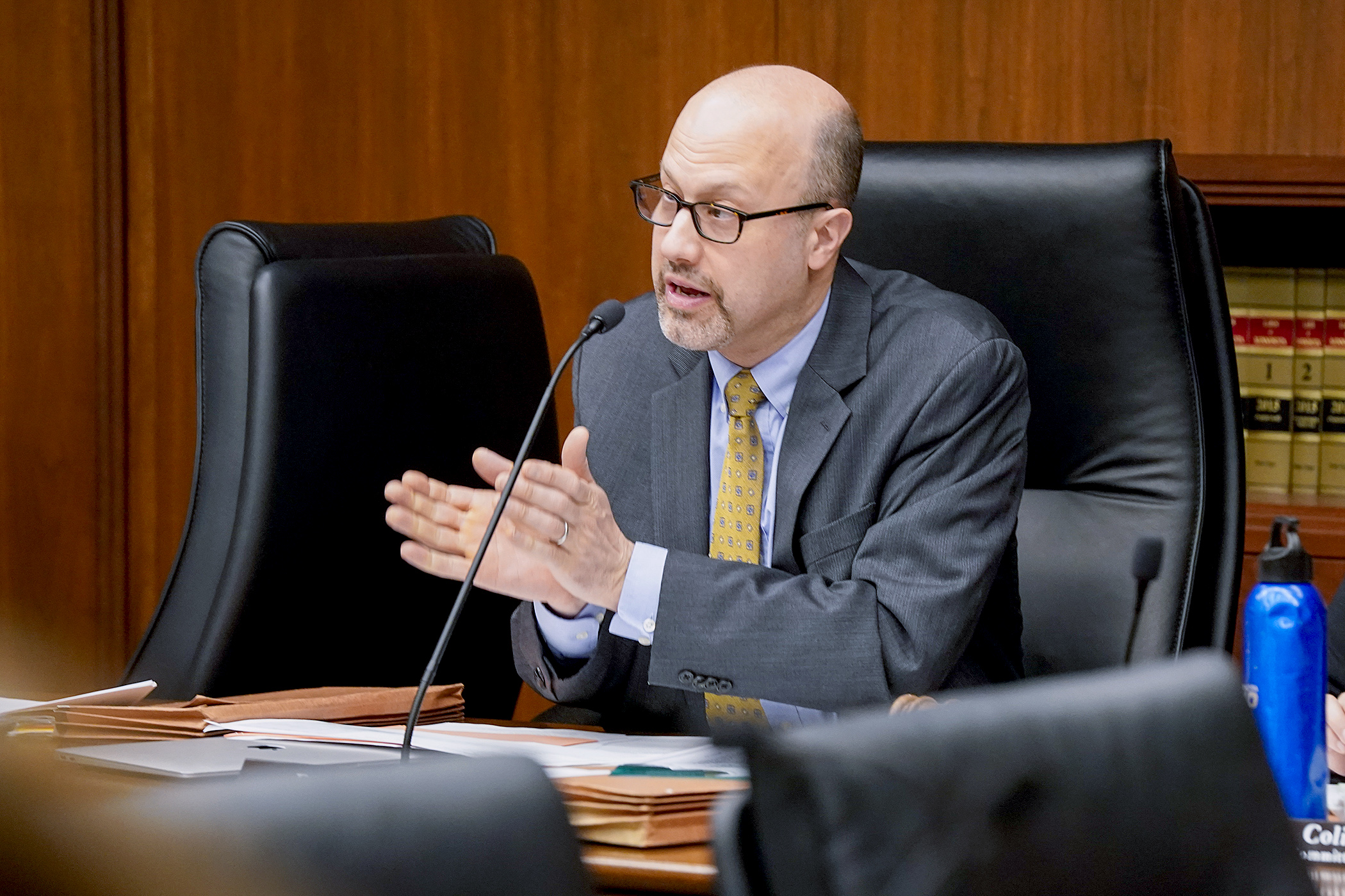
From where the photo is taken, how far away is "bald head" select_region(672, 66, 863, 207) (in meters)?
1.60

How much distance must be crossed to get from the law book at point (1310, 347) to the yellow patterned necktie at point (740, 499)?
1146mm

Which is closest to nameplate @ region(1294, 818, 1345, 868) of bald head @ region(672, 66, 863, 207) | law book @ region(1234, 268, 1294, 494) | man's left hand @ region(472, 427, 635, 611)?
man's left hand @ region(472, 427, 635, 611)

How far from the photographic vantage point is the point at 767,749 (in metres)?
0.57

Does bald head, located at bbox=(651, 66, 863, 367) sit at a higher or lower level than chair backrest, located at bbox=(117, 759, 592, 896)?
higher

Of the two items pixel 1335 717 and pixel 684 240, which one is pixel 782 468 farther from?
pixel 1335 717

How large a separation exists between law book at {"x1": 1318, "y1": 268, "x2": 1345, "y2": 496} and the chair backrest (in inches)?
84.2

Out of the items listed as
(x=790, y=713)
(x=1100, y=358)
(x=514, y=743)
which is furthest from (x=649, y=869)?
(x=1100, y=358)

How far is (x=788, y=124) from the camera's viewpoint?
1.61m

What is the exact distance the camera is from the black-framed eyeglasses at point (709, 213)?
161cm

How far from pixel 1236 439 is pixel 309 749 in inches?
42.5

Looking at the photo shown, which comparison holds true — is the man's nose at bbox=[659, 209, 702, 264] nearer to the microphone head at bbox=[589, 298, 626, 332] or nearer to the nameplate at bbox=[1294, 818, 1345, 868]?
the microphone head at bbox=[589, 298, 626, 332]

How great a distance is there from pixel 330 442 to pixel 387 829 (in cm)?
116

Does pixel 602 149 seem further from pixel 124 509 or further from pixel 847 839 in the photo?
pixel 847 839

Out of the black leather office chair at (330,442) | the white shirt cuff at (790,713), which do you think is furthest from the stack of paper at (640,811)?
the black leather office chair at (330,442)
